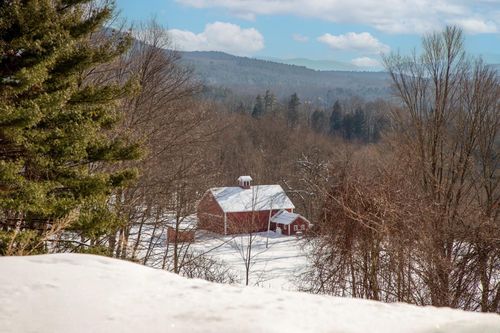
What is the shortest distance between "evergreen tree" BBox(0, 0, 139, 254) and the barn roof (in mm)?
27417

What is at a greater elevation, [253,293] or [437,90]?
[437,90]

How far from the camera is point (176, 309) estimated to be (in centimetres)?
289

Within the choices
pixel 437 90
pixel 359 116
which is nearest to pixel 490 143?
pixel 437 90

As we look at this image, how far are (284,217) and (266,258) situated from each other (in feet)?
36.4

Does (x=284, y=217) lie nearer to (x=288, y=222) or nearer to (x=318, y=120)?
(x=288, y=222)

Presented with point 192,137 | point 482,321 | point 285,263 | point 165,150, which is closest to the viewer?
point 482,321

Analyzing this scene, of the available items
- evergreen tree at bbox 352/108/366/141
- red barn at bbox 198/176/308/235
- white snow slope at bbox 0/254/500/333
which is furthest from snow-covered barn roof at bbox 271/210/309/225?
evergreen tree at bbox 352/108/366/141

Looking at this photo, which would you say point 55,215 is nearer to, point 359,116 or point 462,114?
point 462,114

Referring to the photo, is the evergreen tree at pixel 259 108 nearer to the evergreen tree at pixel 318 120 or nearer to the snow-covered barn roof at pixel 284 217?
the evergreen tree at pixel 318 120

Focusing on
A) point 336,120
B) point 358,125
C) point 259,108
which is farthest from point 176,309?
point 336,120

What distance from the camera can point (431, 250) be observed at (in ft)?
30.9

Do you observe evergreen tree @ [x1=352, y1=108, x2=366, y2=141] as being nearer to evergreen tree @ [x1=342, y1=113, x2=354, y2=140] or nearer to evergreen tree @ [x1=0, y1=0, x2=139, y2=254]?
evergreen tree @ [x1=342, y1=113, x2=354, y2=140]

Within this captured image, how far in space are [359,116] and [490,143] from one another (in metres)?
75.8

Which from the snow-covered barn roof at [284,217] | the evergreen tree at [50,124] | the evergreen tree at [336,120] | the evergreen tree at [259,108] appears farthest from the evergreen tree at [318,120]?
the evergreen tree at [50,124]
